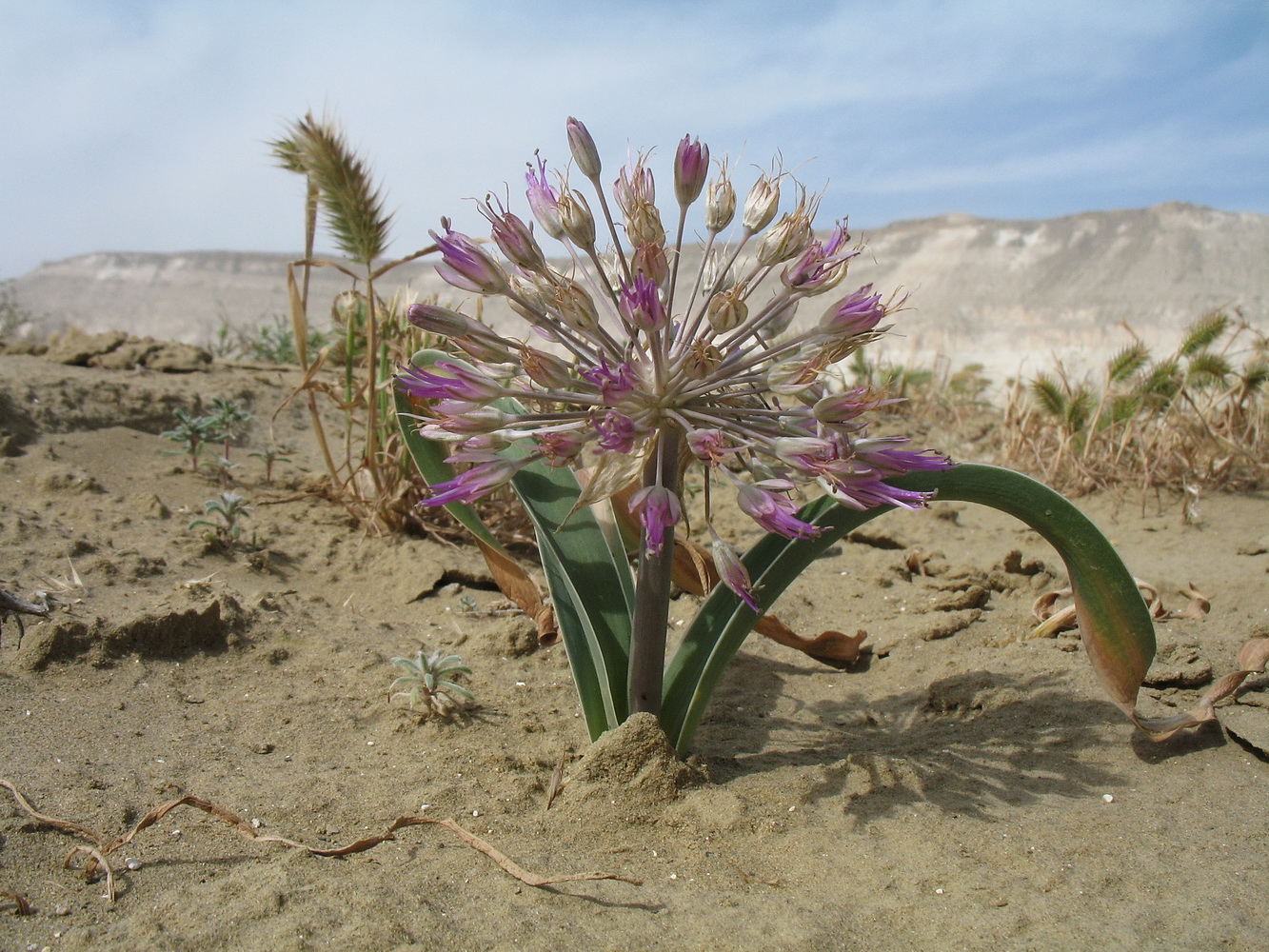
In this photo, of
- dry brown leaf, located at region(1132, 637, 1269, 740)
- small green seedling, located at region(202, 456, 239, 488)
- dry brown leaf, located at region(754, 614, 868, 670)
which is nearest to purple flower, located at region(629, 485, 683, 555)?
dry brown leaf, located at region(754, 614, 868, 670)

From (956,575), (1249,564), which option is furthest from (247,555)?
(1249,564)

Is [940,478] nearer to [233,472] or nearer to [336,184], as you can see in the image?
[336,184]

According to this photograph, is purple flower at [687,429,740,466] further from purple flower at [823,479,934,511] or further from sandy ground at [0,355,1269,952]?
sandy ground at [0,355,1269,952]

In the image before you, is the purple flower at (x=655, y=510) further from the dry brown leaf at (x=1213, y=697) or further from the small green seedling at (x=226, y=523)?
the small green seedling at (x=226, y=523)

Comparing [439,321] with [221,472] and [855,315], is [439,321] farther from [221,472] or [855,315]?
[221,472]

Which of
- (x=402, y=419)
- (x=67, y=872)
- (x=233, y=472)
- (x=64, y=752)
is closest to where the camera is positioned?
(x=67, y=872)

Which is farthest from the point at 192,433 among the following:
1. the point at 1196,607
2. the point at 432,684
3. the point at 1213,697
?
the point at 1196,607
